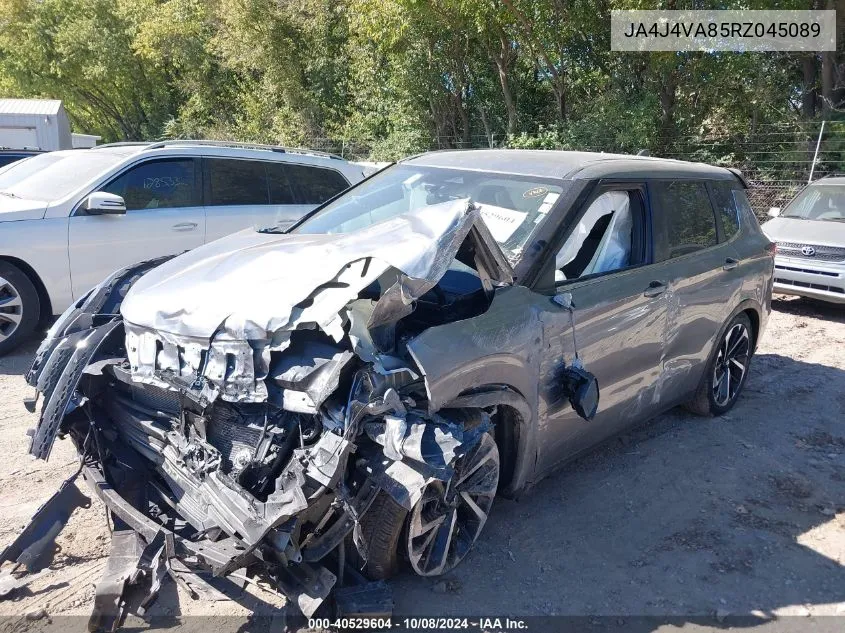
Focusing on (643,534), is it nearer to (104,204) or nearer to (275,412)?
(275,412)

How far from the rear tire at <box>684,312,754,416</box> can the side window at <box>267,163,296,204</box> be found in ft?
15.1

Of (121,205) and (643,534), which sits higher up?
(121,205)

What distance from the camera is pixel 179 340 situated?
9.55 ft

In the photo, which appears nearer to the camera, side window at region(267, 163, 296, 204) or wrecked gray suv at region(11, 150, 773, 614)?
wrecked gray suv at region(11, 150, 773, 614)

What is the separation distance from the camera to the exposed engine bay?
8.43ft

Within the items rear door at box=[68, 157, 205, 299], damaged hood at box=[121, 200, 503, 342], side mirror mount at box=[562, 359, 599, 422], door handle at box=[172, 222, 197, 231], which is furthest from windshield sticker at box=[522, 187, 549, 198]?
door handle at box=[172, 222, 197, 231]

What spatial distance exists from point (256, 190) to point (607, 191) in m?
4.39

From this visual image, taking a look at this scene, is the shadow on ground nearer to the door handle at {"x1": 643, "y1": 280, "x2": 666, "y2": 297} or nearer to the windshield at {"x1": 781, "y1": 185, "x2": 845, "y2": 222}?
the windshield at {"x1": 781, "y1": 185, "x2": 845, "y2": 222}

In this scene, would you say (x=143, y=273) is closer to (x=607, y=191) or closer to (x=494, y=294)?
(x=494, y=294)

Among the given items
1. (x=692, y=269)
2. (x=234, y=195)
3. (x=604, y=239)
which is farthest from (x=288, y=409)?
(x=234, y=195)

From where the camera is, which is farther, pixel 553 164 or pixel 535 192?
pixel 553 164

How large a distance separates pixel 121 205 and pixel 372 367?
430 cm

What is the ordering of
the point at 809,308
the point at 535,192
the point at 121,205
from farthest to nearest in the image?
the point at 809,308 < the point at 121,205 < the point at 535,192

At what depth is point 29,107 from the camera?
16.9m
